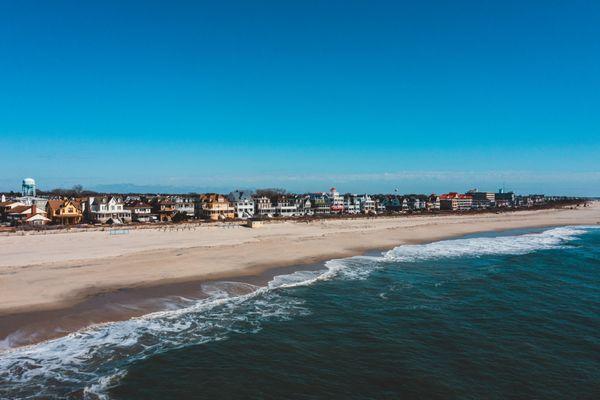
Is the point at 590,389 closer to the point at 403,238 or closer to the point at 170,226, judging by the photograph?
the point at 403,238

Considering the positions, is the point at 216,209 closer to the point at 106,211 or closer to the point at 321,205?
the point at 106,211

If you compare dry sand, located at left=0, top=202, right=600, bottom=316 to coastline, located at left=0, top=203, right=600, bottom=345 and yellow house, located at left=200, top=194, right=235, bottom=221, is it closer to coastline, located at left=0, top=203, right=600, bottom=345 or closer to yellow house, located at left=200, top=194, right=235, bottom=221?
coastline, located at left=0, top=203, right=600, bottom=345

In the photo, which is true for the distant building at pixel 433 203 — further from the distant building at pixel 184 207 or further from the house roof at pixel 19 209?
the house roof at pixel 19 209

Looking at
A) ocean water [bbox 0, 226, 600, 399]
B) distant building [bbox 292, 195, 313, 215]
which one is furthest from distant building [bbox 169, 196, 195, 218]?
ocean water [bbox 0, 226, 600, 399]

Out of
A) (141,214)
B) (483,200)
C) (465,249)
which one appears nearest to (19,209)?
(141,214)

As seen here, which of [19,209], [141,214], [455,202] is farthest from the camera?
[455,202]

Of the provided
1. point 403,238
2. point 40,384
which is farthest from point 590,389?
point 403,238

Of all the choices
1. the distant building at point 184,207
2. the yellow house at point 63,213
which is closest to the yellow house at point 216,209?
the distant building at point 184,207
